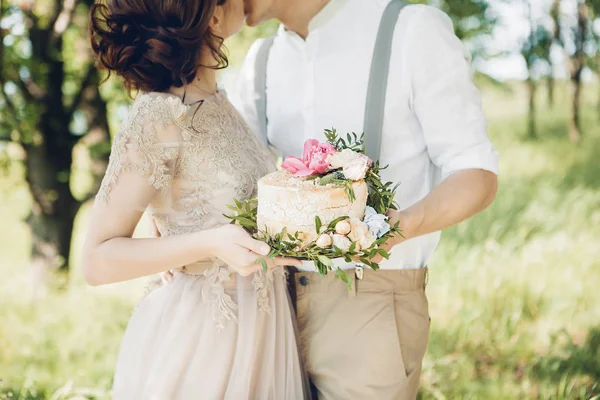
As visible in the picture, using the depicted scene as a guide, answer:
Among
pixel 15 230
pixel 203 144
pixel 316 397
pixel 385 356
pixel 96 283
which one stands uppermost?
pixel 203 144

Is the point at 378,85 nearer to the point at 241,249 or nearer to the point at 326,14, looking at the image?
the point at 326,14

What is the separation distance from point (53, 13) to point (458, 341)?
4.96 meters

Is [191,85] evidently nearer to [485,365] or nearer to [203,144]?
[203,144]

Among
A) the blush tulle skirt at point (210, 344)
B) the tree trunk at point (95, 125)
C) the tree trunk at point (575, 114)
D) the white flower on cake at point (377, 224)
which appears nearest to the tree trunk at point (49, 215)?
the tree trunk at point (95, 125)

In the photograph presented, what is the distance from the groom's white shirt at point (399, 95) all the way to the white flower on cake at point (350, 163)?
0.50 m

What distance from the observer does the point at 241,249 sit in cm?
167

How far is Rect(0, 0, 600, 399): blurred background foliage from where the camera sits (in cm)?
394

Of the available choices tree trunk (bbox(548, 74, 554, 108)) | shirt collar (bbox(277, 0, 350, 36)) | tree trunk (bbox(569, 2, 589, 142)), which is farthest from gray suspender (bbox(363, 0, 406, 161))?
tree trunk (bbox(548, 74, 554, 108))

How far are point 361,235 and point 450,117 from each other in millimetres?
700

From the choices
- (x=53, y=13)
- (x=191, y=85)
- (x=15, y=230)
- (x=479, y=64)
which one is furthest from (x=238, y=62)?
(x=15, y=230)

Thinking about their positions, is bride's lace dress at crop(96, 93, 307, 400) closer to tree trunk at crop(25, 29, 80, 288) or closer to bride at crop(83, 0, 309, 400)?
bride at crop(83, 0, 309, 400)

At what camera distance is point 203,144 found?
198cm

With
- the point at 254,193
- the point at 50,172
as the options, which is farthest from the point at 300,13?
the point at 50,172

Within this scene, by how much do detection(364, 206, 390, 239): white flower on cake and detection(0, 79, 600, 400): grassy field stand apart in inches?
85.0
